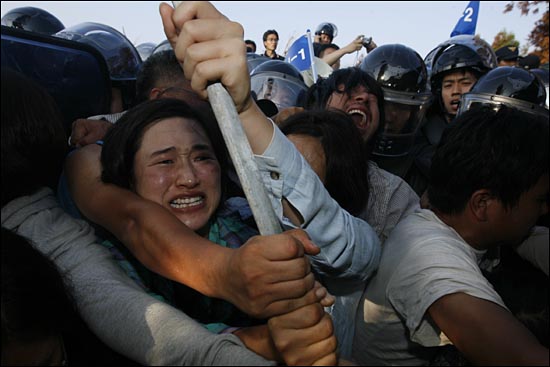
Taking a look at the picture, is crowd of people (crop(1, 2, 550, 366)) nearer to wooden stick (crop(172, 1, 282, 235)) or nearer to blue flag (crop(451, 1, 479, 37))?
wooden stick (crop(172, 1, 282, 235))

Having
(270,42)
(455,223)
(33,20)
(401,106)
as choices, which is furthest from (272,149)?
(270,42)

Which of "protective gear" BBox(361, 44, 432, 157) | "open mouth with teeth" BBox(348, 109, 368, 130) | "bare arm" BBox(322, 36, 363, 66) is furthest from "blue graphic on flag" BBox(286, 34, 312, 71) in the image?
"open mouth with teeth" BBox(348, 109, 368, 130)

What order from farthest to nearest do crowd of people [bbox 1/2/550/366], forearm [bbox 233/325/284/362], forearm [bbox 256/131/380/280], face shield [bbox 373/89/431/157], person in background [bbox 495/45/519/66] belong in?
1. person in background [bbox 495/45/519/66]
2. face shield [bbox 373/89/431/157]
3. forearm [bbox 256/131/380/280]
4. forearm [bbox 233/325/284/362]
5. crowd of people [bbox 1/2/550/366]

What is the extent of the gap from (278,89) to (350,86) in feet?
3.86

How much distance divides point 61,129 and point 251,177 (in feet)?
2.21


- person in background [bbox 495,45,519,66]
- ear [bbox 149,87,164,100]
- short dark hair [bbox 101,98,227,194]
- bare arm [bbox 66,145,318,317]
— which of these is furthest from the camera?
person in background [bbox 495,45,519,66]

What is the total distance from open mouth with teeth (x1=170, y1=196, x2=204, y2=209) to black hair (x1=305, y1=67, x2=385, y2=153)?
1.61 m

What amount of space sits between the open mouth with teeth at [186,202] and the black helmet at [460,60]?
10.9ft

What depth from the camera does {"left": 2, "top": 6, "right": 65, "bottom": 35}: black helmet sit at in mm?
5734

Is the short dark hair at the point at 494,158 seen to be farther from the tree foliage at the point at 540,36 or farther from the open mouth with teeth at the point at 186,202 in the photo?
the tree foliage at the point at 540,36

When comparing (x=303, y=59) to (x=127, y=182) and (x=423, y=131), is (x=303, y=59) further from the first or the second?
(x=127, y=182)

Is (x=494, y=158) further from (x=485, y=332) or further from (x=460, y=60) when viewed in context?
(x=460, y=60)

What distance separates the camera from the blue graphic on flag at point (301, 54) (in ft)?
19.4

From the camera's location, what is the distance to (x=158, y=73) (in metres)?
3.13
